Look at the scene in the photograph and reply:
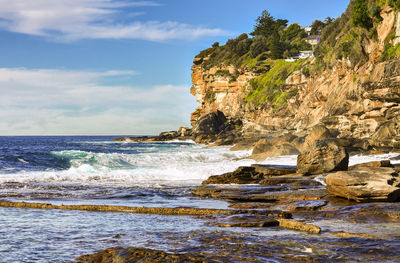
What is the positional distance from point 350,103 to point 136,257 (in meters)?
42.5

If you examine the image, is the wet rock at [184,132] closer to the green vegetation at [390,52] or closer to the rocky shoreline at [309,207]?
the green vegetation at [390,52]

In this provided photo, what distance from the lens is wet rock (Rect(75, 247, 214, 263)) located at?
6574mm

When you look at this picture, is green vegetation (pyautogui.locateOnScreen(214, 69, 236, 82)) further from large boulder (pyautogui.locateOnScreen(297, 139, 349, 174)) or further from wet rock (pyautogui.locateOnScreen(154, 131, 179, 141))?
large boulder (pyautogui.locateOnScreen(297, 139, 349, 174))

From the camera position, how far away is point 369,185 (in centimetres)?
1307

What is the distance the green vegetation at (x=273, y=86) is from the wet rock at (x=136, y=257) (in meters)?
71.8

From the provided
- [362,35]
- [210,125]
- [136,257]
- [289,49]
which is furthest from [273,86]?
[136,257]

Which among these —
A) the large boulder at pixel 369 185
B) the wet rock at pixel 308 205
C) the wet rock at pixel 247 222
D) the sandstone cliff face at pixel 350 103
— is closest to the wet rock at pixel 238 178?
the wet rock at pixel 308 205

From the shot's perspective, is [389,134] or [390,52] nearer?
[389,134]

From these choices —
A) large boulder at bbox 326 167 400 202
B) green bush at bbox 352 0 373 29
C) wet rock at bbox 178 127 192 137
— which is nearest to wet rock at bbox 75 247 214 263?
large boulder at bbox 326 167 400 202

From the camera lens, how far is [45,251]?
25.9 ft

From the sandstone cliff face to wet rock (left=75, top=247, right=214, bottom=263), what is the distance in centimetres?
3027

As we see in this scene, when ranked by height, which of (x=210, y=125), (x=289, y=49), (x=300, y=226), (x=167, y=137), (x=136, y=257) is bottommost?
(x=300, y=226)

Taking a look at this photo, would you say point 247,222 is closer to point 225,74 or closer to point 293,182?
point 293,182

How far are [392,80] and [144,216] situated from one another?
32177 millimetres
